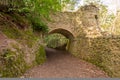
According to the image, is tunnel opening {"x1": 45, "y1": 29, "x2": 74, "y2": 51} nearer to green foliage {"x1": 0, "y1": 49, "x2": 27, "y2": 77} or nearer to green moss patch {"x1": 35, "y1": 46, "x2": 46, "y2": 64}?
green moss patch {"x1": 35, "y1": 46, "x2": 46, "y2": 64}

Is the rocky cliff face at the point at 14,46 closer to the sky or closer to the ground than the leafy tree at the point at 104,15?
closer to the ground

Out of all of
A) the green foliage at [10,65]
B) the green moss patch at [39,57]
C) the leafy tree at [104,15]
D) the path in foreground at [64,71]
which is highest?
the leafy tree at [104,15]

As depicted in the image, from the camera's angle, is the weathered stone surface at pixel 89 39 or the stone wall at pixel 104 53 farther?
the weathered stone surface at pixel 89 39

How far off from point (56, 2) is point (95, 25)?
5250 mm

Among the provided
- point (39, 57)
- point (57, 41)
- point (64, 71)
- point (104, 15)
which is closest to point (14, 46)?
point (64, 71)

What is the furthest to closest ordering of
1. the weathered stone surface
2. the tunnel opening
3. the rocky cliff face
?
the tunnel opening, the weathered stone surface, the rocky cliff face

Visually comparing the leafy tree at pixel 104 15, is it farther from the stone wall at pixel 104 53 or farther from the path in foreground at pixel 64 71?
the path in foreground at pixel 64 71

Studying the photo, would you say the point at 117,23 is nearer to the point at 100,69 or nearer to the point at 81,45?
the point at 81,45

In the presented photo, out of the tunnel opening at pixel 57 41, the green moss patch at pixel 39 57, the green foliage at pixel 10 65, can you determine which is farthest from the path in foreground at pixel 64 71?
the tunnel opening at pixel 57 41

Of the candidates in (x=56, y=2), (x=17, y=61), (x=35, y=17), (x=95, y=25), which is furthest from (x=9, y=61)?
(x=95, y=25)

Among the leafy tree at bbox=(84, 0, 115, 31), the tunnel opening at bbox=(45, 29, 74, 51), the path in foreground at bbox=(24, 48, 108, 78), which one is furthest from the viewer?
the leafy tree at bbox=(84, 0, 115, 31)

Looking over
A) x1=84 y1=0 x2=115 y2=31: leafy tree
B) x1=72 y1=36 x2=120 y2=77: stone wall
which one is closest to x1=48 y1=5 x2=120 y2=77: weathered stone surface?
x1=72 y1=36 x2=120 y2=77: stone wall

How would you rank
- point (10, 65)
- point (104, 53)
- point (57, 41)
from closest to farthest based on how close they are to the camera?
point (10, 65) < point (104, 53) < point (57, 41)

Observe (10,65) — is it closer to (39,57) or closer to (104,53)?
(39,57)
